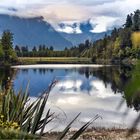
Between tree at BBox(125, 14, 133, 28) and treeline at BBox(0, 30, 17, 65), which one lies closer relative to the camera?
treeline at BBox(0, 30, 17, 65)

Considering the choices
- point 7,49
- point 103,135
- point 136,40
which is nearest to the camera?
point 136,40

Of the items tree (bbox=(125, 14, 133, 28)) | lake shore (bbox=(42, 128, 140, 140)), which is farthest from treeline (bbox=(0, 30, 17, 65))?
lake shore (bbox=(42, 128, 140, 140))

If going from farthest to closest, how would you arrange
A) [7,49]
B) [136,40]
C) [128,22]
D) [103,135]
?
[128,22], [7,49], [103,135], [136,40]

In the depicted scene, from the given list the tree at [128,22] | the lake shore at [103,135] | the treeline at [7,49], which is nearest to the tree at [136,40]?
the lake shore at [103,135]

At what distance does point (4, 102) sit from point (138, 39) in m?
5.22

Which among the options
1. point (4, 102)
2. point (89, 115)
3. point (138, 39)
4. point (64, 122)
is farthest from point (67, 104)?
point (138, 39)

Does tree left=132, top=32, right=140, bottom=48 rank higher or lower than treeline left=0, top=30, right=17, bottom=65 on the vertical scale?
higher

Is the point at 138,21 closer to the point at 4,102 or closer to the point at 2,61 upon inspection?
the point at 2,61

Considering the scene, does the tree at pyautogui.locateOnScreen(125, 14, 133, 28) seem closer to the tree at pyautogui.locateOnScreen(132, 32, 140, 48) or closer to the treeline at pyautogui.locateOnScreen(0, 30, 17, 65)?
the treeline at pyautogui.locateOnScreen(0, 30, 17, 65)

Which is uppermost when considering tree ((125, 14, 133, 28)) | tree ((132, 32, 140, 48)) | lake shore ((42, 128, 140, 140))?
tree ((125, 14, 133, 28))

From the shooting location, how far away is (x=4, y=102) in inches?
312

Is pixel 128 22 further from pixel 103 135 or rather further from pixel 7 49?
pixel 103 135

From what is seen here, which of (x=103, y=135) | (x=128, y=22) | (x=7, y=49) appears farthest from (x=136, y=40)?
(x=128, y=22)

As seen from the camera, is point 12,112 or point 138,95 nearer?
point 138,95
